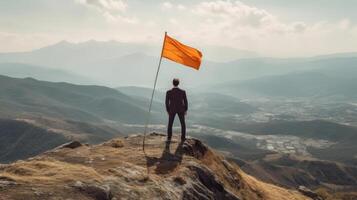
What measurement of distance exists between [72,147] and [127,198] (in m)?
10.8

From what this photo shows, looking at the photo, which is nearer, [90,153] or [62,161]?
[62,161]

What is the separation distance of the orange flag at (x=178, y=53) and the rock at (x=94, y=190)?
11431 millimetres

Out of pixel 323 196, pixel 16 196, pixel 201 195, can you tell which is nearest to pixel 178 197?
pixel 201 195

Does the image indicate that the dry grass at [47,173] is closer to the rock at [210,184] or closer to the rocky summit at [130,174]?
the rocky summit at [130,174]

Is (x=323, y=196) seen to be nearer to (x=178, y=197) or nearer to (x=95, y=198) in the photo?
(x=178, y=197)

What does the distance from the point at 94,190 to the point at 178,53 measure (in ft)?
40.3

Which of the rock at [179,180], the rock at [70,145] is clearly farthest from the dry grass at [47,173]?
the rock at [70,145]

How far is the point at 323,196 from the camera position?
41.3m

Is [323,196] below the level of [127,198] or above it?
below

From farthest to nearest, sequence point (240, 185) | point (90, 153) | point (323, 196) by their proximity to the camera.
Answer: point (323, 196) → point (240, 185) → point (90, 153)

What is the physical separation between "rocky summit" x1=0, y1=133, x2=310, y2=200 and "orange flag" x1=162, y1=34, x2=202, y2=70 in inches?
206

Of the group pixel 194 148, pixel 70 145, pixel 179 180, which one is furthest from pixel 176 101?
pixel 70 145

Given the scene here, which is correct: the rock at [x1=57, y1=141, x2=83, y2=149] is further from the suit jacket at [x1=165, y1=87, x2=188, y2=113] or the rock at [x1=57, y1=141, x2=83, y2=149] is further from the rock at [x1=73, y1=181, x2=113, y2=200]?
the rock at [x1=73, y1=181, x2=113, y2=200]

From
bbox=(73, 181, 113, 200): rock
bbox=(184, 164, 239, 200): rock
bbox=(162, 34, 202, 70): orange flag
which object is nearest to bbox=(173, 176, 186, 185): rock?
bbox=(184, 164, 239, 200): rock
